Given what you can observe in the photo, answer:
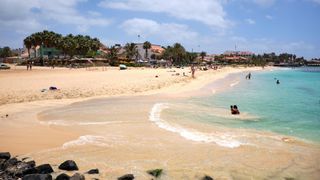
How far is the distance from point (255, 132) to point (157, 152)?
17.7 feet

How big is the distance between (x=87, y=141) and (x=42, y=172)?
3.68m

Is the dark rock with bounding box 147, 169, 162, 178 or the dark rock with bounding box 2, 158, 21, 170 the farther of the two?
the dark rock with bounding box 147, 169, 162, 178

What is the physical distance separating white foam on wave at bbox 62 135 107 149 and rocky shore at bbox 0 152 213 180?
98.8 inches

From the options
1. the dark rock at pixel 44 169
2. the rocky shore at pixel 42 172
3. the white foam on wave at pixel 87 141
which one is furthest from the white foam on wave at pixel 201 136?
the dark rock at pixel 44 169

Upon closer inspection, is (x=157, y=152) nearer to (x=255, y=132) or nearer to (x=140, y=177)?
(x=140, y=177)

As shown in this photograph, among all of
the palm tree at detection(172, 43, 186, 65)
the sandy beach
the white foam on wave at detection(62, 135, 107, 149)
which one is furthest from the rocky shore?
the palm tree at detection(172, 43, 186, 65)

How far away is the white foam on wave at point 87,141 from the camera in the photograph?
37.1 feet

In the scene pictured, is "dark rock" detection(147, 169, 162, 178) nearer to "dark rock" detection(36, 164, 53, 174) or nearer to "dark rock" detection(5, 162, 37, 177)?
"dark rock" detection(36, 164, 53, 174)

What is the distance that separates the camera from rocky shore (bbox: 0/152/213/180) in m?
7.41

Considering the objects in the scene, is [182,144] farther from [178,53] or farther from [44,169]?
[178,53]

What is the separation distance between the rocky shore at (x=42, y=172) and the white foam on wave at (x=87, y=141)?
251cm

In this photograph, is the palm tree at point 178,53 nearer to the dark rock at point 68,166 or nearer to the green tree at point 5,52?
the green tree at point 5,52

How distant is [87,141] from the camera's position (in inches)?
461

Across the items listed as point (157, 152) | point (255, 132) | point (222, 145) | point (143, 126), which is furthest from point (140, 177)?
point (255, 132)
